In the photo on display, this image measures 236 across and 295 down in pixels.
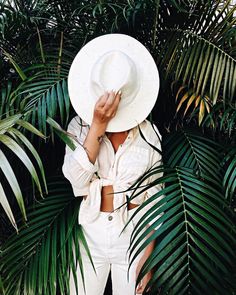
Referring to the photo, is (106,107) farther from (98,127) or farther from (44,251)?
(44,251)

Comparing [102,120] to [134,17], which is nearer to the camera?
[102,120]

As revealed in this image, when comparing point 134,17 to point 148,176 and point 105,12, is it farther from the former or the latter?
point 148,176

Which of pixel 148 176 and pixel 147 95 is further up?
pixel 147 95

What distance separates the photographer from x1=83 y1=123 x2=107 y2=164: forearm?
0.92 m

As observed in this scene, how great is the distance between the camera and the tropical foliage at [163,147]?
918mm

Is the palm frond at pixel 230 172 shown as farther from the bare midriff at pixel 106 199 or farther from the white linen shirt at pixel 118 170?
the bare midriff at pixel 106 199

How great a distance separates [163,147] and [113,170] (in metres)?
0.27

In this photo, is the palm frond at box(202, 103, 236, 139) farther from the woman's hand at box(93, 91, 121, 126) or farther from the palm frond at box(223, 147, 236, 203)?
the woman's hand at box(93, 91, 121, 126)

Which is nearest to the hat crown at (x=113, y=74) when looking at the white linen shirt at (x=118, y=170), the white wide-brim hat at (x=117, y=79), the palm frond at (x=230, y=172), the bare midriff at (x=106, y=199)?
the white wide-brim hat at (x=117, y=79)

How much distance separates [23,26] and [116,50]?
21.8 inches

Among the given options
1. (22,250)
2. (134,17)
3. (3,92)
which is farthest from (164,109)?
(22,250)

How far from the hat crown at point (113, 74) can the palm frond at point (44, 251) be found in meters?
0.36

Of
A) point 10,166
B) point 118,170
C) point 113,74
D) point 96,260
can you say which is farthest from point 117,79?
point 96,260

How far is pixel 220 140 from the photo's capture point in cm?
124
